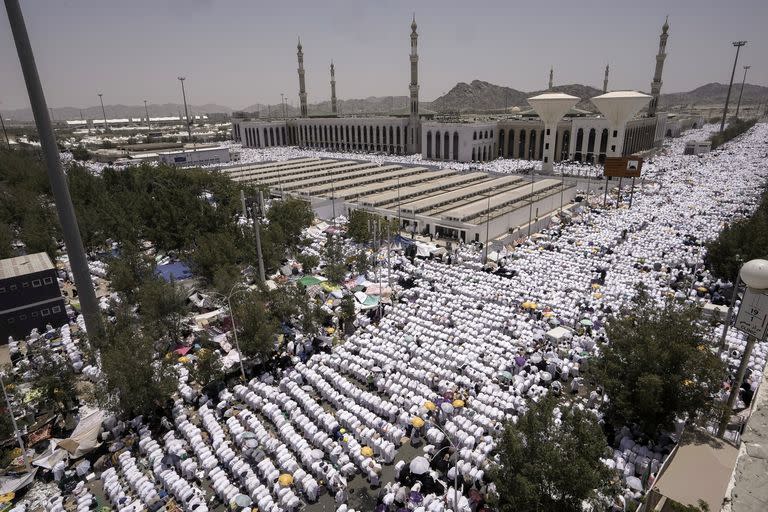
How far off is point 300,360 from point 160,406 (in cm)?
563

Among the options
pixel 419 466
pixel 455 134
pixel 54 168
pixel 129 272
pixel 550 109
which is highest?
pixel 550 109

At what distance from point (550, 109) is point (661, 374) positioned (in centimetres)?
5405

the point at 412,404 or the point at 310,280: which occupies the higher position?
the point at 310,280

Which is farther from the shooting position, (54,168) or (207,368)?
→ (207,368)

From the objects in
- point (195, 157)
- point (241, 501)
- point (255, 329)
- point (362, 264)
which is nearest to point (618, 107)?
point (362, 264)

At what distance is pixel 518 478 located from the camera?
9.73 metres

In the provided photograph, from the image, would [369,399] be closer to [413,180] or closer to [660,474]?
[660,474]

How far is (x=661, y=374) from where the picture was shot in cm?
1335

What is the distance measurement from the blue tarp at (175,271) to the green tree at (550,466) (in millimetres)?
21090

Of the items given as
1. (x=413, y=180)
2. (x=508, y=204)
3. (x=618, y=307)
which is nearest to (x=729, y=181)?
(x=508, y=204)

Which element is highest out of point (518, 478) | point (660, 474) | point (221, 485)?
→ point (518, 478)

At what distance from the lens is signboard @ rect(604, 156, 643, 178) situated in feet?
147

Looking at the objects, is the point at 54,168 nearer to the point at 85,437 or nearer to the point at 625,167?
the point at 85,437

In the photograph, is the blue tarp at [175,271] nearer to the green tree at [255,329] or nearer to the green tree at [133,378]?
the green tree at [255,329]
